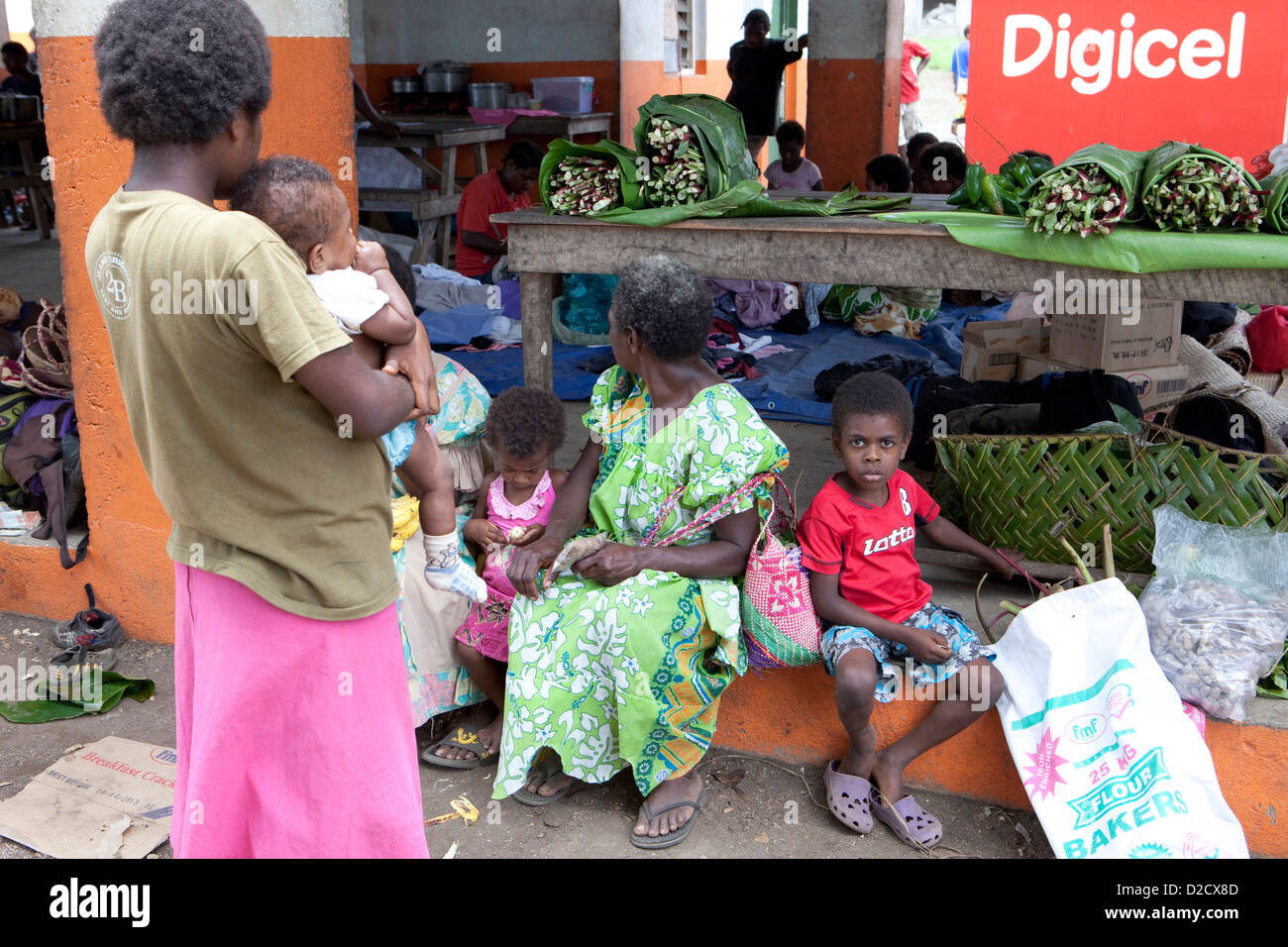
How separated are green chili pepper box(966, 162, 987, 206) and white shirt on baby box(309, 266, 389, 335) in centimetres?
208

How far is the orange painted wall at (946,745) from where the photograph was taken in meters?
2.72

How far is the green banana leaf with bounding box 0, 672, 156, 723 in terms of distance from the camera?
11.2ft

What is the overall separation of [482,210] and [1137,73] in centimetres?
757

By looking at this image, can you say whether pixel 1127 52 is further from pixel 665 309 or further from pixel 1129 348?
pixel 665 309

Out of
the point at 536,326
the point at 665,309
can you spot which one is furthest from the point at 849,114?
the point at 665,309

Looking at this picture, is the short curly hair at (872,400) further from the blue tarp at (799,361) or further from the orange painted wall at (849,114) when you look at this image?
the orange painted wall at (849,114)

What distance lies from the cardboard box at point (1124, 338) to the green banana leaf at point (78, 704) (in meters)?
3.69

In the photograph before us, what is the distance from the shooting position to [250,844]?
6.35 ft

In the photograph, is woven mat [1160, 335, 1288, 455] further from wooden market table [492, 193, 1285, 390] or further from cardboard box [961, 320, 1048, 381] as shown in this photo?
wooden market table [492, 193, 1285, 390]

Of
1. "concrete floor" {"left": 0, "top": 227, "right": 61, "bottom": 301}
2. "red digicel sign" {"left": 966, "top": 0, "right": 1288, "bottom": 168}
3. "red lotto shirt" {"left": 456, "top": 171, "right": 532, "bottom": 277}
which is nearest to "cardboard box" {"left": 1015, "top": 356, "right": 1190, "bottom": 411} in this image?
"red lotto shirt" {"left": 456, "top": 171, "right": 532, "bottom": 277}

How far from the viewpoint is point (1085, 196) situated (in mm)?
2912

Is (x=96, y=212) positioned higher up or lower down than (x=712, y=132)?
lower down

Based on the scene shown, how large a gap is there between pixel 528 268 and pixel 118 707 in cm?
188

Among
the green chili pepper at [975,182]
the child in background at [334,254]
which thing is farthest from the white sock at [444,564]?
the green chili pepper at [975,182]
